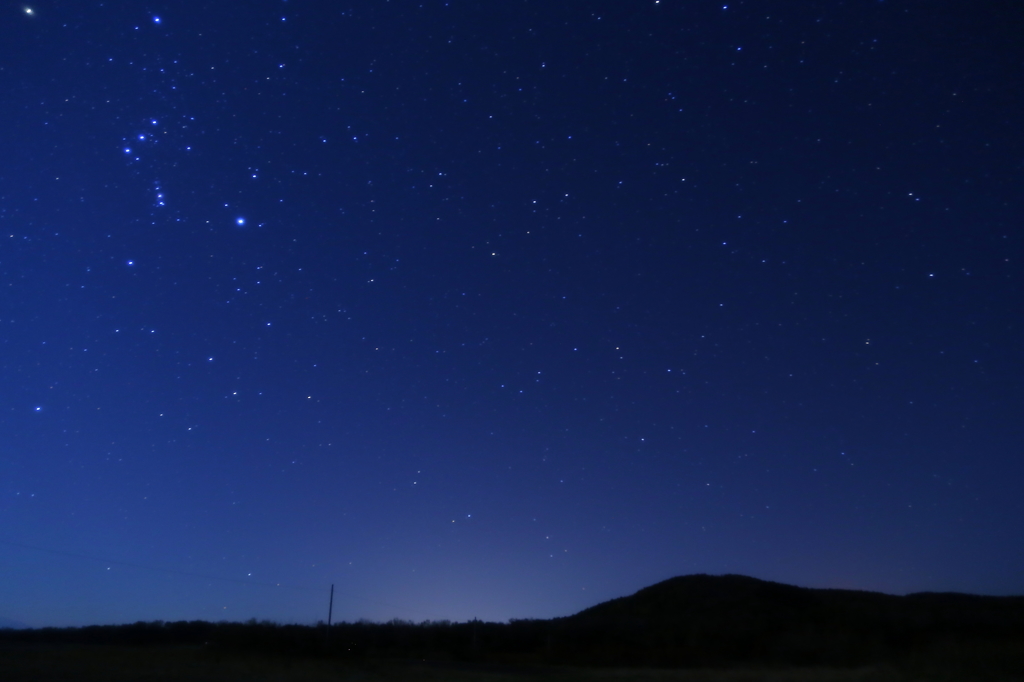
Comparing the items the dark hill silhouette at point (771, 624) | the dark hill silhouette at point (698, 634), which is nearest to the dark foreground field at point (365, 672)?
the dark hill silhouette at point (698, 634)

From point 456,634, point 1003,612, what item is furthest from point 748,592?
point 456,634

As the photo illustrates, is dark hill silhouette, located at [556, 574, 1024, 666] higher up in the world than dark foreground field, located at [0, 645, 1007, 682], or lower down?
higher up

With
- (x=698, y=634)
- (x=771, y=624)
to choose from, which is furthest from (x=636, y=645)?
(x=771, y=624)

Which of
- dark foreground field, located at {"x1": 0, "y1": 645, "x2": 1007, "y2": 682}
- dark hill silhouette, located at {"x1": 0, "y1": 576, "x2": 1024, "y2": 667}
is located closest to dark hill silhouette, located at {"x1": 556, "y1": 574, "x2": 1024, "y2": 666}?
dark hill silhouette, located at {"x1": 0, "y1": 576, "x2": 1024, "y2": 667}

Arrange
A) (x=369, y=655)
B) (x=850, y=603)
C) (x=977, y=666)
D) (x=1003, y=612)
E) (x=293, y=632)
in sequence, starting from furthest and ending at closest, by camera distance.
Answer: (x=850, y=603) < (x=1003, y=612) < (x=293, y=632) < (x=369, y=655) < (x=977, y=666)

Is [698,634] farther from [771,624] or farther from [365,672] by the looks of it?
[365,672]

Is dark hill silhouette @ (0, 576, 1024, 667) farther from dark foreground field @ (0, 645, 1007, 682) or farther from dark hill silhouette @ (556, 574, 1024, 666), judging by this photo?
dark foreground field @ (0, 645, 1007, 682)

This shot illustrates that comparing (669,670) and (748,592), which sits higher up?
(748,592)

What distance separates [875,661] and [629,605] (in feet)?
96.7

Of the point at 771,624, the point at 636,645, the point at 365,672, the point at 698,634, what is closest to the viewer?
the point at 365,672

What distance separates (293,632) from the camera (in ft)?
127

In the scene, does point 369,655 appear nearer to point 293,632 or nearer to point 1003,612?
point 293,632

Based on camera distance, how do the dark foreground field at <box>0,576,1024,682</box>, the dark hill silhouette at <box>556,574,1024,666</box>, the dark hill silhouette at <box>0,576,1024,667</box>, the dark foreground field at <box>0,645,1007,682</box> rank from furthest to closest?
the dark hill silhouette at <box>556,574,1024,666</box> < the dark hill silhouette at <box>0,576,1024,667</box> < the dark foreground field at <box>0,576,1024,682</box> < the dark foreground field at <box>0,645,1007,682</box>

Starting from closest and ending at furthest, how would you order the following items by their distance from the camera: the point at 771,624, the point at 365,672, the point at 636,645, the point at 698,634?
the point at 365,672
the point at 636,645
the point at 698,634
the point at 771,624
